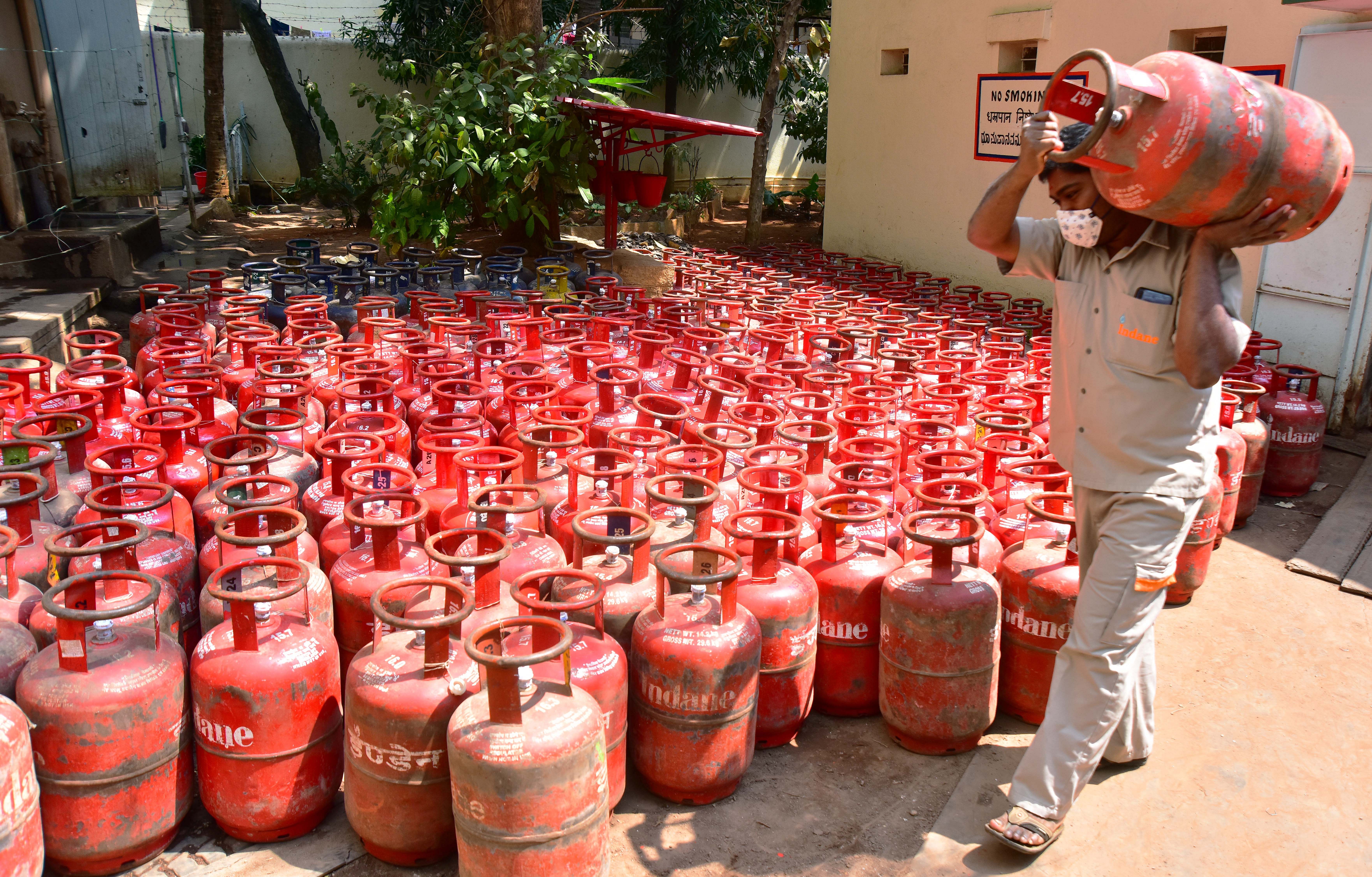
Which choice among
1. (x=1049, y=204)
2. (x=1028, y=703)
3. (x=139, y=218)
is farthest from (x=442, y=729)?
(x=139, y=218)

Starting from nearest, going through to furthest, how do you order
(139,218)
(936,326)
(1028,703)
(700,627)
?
1. (700,627)
2. (1028,703)
3. (936,326)
4. (139,218)

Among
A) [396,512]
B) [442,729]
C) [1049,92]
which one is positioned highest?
[1049,92]

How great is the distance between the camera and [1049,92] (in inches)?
108

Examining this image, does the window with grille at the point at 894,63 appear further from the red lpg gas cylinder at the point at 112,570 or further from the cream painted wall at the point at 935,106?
the red lpg gas cylinder at the point at 112,570

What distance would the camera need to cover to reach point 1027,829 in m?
2.90

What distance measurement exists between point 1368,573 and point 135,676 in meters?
5.39

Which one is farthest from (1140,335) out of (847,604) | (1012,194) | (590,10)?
(590,10)

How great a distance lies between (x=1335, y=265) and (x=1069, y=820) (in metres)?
5.34

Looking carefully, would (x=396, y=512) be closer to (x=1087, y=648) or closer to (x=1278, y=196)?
(x=1087, y=648)

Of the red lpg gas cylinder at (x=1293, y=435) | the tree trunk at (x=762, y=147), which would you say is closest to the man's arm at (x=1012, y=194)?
the red lpg gas cylinder at (x=1293, y=435)

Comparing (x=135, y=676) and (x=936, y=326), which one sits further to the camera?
(x=936, y=326)

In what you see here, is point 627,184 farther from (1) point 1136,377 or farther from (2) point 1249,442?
(1) point 1136,377

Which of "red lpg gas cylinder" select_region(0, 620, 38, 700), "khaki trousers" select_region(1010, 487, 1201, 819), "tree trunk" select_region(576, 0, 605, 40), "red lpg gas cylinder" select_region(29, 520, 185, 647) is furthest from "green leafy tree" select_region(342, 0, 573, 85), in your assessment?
"khaki trousers" select_region(1010, 487, 1201, 819)

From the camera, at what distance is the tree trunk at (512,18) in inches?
404
